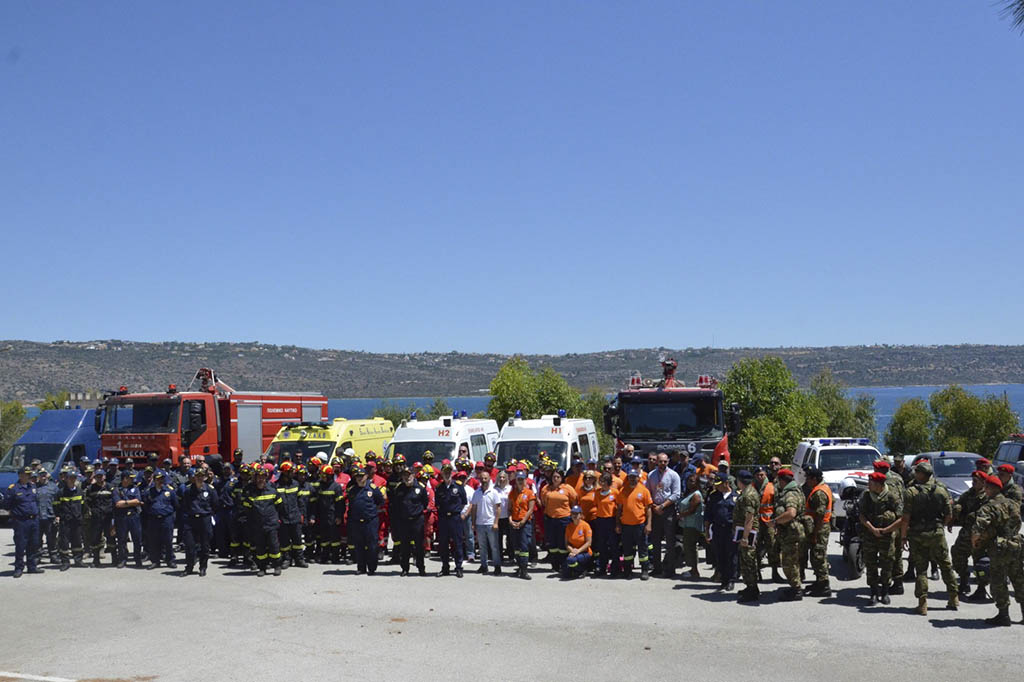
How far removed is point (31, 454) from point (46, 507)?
9.89 meters

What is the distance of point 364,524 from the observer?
1519 cm

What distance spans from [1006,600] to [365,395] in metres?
131

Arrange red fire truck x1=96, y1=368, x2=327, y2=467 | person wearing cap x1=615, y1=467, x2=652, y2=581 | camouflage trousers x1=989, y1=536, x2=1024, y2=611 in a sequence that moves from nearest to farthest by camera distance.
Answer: camouflage trousers x1=989, y1=536, x2=1024, y2=611 → person wearing cap x1=615, y1=467, x2=652, y2=581 → red fire truck x1=96, y1=368, x2=327, y2=467

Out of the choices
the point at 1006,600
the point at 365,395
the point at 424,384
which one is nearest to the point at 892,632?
the point at 1006,600

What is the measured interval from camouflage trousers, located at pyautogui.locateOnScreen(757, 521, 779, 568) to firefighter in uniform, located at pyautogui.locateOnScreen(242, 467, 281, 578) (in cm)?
730

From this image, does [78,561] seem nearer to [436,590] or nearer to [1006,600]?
[436,590]

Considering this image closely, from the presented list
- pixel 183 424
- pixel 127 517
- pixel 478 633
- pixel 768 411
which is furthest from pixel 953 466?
pixel 768 411

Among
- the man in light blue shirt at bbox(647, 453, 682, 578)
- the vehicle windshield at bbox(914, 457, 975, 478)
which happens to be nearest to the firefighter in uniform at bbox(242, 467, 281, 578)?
the man in light blue shirt at bbox(647, 453, 682, 578)

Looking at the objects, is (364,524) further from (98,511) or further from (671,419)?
(671,419)

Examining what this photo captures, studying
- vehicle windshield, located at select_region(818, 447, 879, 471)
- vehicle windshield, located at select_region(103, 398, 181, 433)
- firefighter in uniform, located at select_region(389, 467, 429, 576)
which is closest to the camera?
firefighter in uniform, located at select_region(389, 467, 429, 576)

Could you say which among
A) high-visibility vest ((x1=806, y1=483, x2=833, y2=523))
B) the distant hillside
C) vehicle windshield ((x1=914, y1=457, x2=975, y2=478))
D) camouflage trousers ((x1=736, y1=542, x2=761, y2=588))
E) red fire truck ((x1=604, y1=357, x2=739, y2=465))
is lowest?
camouflage trousers ((x1=736, y1=542, x2=761, y2=588))

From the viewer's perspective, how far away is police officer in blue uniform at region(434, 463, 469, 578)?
49.0 feet

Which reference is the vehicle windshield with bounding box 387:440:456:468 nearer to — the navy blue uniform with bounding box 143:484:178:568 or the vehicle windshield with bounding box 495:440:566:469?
the vehicle windshield with bounding box 495:440:566:469

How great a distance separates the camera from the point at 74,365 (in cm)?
10206
